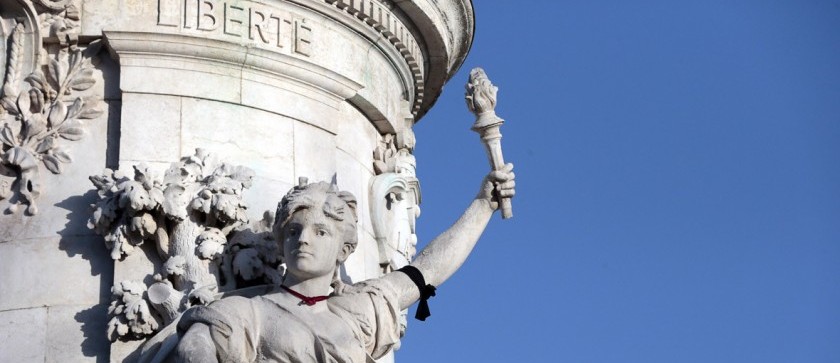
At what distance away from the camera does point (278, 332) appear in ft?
38.7

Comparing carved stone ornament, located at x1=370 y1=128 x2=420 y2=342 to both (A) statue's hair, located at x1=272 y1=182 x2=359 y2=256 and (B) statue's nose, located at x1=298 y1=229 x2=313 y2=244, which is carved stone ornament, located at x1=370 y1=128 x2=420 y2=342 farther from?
(B) statue's nose, located at x1=298 y1=229 x2=313 y2=244

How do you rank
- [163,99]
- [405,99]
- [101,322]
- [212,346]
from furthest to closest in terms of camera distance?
[405,99]
[163,99]
[101,322]
[212,346]

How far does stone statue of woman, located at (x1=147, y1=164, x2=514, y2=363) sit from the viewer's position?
11602 millimetres

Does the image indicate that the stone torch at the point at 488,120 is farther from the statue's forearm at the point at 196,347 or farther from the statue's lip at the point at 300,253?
the statue's forearm at the point at 196,347

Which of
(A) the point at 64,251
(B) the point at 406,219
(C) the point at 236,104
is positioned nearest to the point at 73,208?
(A) the point at 64,251

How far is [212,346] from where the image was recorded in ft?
37.6

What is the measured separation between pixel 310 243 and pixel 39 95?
283 cm

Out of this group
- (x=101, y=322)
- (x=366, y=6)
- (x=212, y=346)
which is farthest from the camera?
(x=366, y=6)

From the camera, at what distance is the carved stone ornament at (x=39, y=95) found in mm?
13211

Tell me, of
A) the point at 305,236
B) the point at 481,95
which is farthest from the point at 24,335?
the point at 481,95

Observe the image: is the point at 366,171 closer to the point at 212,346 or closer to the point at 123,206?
the point at 123,206

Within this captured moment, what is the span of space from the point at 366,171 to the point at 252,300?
126 inches

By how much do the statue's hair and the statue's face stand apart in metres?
0.04

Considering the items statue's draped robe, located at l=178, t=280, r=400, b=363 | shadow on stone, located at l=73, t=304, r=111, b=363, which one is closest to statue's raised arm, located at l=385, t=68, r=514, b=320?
statue's draped robe, located at l=178, t=280, r=400, b=363
